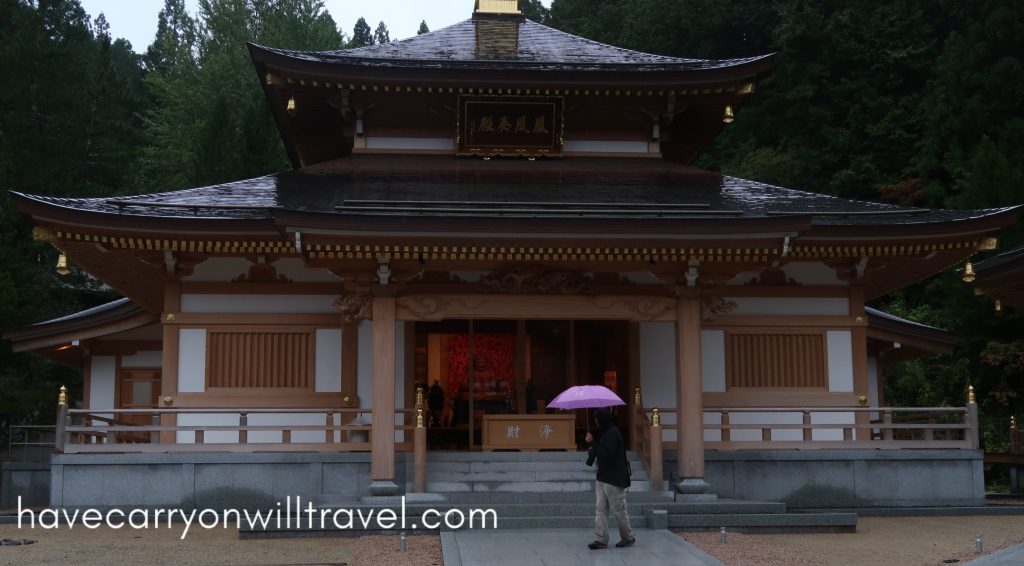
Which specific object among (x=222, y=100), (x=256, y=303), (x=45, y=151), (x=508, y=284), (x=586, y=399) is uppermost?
(x=222, y=100)

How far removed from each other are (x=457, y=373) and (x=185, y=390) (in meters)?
4.97

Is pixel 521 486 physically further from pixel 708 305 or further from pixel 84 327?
pixel 84 327

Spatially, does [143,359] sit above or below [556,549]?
above

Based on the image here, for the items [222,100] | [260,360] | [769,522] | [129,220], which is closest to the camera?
[769,522]

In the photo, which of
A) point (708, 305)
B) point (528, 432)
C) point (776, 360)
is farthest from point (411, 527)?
point (776, 360)

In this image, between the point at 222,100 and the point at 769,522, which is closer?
→ the point at 769,522

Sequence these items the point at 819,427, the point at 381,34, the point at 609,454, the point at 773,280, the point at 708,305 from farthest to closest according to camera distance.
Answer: the point at 381,34
the point at 773,280
the point at 819,427
the point at 708,305
the point at 609,454

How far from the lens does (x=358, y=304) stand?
1572cm

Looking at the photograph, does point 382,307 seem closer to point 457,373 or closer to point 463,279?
point 463,279

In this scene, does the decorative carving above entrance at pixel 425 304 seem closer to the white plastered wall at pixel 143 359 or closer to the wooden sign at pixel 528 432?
the wooden sign at pixel 528 432

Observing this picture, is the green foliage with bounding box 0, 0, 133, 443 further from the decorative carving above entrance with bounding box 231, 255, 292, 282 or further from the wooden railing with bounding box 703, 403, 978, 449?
the wooden railing with bounding box 703, 403, 978, 449

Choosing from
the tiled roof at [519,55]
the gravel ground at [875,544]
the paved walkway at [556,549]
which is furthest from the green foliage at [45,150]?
the gravel ground at [875,544]

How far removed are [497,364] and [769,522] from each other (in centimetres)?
658

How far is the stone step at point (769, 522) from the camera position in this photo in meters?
14.0
